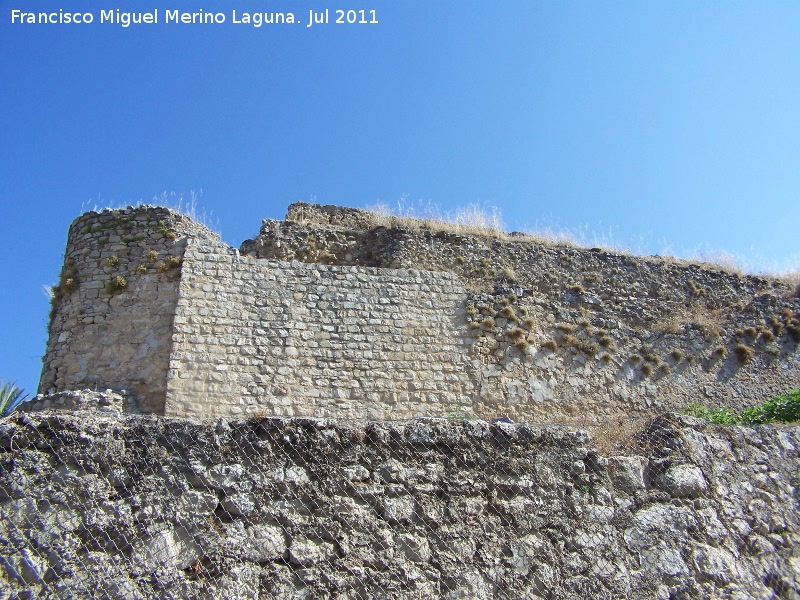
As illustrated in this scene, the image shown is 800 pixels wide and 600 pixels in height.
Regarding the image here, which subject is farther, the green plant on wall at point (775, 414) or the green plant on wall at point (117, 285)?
the green plant on wall at point (117, 285)

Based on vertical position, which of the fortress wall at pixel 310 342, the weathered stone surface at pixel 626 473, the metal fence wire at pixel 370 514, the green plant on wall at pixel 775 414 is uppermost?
the fortress wall at pixel 310 342

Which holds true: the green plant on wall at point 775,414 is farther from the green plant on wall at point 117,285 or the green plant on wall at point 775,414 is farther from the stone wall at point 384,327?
the green plant on wall at point 117,285

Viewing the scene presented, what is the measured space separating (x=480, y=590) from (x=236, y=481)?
174cm

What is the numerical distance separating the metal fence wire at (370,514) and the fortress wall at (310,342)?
6056mm

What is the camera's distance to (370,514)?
15.5 ft

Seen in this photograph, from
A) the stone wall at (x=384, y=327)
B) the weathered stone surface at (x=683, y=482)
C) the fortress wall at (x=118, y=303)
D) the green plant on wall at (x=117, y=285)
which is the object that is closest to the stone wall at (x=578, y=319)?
the stone wall at (x=384, y=327)

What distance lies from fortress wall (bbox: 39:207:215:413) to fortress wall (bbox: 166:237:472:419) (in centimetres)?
32

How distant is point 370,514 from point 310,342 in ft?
23.6

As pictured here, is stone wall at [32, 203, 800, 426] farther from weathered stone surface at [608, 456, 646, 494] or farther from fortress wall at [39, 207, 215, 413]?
weathered stone surface at [608, 456, 646, 494]

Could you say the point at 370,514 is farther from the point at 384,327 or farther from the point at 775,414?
the point at 384,327

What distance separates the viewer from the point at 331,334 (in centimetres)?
1195

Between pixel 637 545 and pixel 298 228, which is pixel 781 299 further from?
pixel 637 545

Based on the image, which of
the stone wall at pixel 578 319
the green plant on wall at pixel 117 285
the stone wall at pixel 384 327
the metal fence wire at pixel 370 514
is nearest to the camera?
the metal fence wire at pixel 370 514

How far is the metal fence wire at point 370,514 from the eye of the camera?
162 inches
